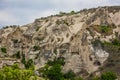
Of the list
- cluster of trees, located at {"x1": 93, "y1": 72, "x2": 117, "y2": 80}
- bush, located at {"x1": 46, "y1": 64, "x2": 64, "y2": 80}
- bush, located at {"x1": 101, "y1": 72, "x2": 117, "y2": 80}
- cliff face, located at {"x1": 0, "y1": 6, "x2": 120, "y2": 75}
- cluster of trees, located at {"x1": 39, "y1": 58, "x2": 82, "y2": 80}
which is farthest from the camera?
cliff face, located at {"x1": 0, "y1": 6, "x2": 120, "y2": 75}

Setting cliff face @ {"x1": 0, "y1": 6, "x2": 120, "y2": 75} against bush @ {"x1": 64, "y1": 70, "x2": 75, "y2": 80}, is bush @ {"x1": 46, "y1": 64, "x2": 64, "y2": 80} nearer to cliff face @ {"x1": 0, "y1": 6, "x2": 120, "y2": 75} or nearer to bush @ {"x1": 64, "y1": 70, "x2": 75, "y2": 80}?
bush @ {"x1": 64, "y1": 70, "x2": 75, "y2": 80}

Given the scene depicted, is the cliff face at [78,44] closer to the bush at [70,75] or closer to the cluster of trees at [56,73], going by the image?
the bush at [70,75]

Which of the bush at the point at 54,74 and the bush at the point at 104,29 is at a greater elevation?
the bush at the point at 104,29

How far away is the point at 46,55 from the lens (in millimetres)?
185875

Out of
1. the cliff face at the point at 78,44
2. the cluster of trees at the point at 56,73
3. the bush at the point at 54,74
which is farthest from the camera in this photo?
the cliff face at the point at 78,44

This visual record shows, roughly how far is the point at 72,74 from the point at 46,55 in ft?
71.0

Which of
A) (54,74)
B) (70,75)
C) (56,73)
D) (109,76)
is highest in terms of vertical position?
(56,73)

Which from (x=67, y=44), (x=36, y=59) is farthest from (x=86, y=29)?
(x=36, y=59)

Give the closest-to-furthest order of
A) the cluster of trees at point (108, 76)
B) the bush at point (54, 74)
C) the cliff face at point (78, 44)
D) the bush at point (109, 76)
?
the cluster of trees at point (108, 76), the bush at point (109, 76), the bush at point (54, 74), the cliff face at point (78, 44)

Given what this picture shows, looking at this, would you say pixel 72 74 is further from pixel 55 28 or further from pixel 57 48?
pixel 55 28

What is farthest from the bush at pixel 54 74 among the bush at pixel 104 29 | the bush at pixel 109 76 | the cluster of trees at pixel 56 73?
the bush at pixel 104 29

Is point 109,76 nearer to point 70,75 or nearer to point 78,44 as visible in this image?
point 70,75

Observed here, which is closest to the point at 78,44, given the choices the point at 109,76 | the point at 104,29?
the point at 104,29

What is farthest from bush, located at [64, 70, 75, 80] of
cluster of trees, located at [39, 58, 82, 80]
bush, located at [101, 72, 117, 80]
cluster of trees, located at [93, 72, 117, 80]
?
bush, located at [101, 72, 117, 80]
